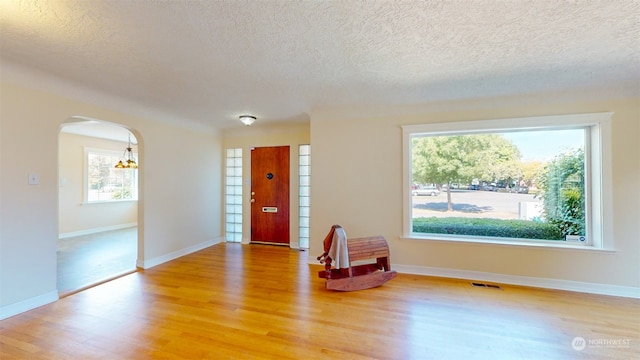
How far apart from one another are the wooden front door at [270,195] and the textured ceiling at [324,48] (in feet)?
6.91

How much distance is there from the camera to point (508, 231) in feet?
11.6

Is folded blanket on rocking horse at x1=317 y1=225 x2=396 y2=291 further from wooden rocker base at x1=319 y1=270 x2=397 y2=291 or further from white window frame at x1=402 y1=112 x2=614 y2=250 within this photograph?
white window frame at x1=402 y1=112 x2=614 y2=250

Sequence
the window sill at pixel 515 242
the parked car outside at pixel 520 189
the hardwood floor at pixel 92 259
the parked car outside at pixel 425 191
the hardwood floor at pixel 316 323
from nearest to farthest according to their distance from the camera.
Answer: the hardwood floor at pixel 316 323 < the window sill at pixel 515 242 < the hardwood floor at pixel 92 259 < the parked car outside at pixel 520 189 < the parked car outside at pixel 425 191

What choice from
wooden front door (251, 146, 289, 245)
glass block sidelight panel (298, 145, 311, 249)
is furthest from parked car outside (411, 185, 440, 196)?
wooden front door (251, 146, 289, 245)

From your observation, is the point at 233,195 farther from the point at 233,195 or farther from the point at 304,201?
the point at 304,201

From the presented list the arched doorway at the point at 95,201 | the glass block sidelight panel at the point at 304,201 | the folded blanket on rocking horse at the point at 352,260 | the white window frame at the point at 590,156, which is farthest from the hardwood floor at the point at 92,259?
the white window frame at the point at 590,156

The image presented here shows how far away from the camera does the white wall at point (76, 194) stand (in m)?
5.90

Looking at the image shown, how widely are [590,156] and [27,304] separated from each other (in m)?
6.45

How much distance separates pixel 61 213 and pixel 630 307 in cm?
957

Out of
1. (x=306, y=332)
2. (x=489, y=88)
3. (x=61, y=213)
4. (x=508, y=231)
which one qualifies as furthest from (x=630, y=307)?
(x=61, y=213)

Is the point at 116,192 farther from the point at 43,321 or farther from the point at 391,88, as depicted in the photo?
the point at 391,88

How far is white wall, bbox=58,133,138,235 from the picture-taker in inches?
232

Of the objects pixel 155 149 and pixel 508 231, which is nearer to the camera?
pixel 508 231

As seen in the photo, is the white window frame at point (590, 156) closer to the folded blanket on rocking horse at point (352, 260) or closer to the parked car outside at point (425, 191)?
the parked car outside at point (425, 191)
